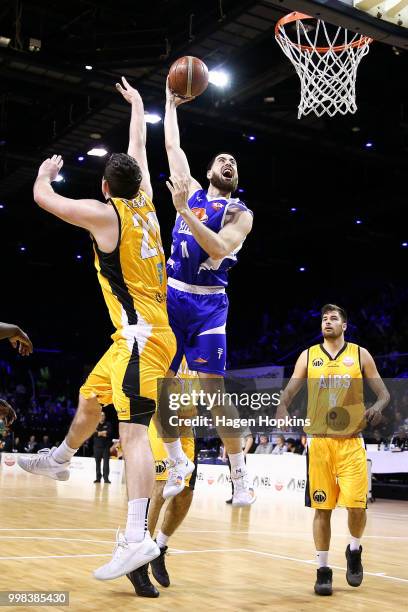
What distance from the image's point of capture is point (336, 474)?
18.0 feet

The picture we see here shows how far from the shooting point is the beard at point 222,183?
5.20 meters

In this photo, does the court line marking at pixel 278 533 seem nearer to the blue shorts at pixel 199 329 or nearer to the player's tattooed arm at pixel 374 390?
the player's tattooed arm at pixel 374 390

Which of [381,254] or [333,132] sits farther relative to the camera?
[381,254]

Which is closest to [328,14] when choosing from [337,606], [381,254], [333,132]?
[337,606]

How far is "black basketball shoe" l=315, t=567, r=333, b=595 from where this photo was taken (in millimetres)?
4973

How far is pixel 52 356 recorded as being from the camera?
94.7 ft

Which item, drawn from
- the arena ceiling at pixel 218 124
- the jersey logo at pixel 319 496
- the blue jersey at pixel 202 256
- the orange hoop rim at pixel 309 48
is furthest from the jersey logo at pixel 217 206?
the arena ceiling at pixel 218 124

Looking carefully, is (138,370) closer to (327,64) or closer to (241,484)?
(241,484)

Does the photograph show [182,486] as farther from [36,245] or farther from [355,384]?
[36,245]

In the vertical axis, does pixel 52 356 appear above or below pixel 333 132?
below

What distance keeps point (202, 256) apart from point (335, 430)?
1.60m

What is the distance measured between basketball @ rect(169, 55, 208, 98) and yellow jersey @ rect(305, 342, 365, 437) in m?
2.12

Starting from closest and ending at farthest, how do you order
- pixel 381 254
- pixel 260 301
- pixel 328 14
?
pixel 328 14, pixel 381 254, pixel 260 301

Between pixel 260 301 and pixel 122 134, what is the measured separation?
38.6 ft
